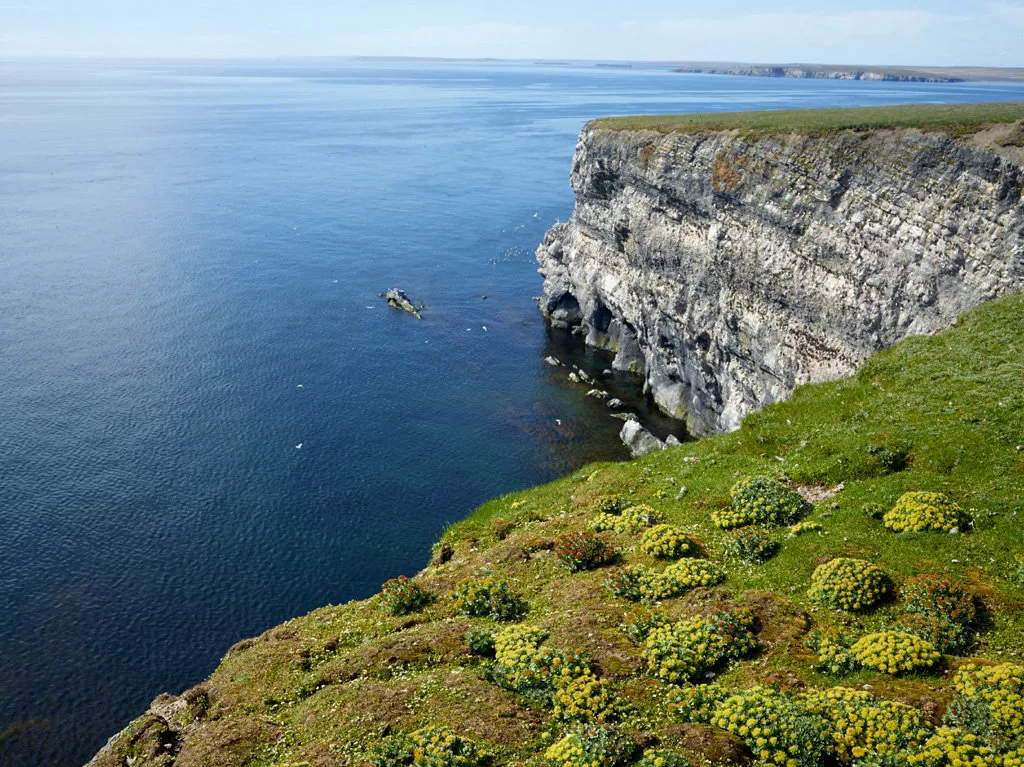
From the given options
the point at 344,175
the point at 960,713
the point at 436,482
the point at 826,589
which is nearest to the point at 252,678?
the point at 826,589

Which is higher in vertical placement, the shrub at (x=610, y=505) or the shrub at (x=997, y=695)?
the shrub at (x=997, y=695)

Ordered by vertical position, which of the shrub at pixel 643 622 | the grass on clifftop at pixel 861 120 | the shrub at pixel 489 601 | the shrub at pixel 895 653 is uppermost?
the grass on clifftop at pixel 861 120

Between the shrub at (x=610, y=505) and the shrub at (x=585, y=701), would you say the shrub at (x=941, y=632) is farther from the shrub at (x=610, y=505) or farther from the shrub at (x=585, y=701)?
the shrub at (x=610, y=505)

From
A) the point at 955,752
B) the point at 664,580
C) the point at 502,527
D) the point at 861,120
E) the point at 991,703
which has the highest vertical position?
the point at 861,120

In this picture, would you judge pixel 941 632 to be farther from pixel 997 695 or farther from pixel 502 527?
pixel 502 527

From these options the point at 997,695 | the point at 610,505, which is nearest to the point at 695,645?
the point at 997,695

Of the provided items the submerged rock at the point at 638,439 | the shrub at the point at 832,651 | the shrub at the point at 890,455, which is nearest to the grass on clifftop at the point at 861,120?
the submerged rock at the point at 638,439
